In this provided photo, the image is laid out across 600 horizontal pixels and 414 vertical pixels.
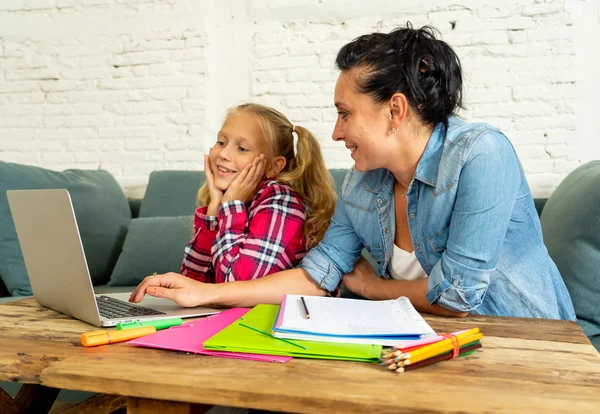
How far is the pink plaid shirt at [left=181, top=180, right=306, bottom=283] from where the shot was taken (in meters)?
1.58

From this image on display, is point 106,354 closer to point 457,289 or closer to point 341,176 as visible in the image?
point 457,289

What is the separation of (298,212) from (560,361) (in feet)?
2.86

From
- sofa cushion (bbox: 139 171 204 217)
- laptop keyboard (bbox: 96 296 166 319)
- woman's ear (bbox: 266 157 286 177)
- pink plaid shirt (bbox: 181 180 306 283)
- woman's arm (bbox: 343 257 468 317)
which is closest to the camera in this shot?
laptop keyboard (bbox: 96 296 166 319)

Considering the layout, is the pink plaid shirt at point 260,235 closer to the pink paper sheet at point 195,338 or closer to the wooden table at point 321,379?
the pink paper sheet at point 195,338

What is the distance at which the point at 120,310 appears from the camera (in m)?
1.25

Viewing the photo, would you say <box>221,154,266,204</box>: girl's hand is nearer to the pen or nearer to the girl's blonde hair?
the girl's blonde hair

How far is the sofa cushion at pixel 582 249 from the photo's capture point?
1.79 metres

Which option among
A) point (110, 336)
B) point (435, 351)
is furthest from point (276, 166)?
point (435, 351)

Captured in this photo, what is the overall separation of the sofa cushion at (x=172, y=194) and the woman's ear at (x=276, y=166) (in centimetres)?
99

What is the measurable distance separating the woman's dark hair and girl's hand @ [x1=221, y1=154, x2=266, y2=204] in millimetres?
442

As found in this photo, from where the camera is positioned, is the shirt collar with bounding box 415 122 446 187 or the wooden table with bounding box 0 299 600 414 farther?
the shirt collar with bounding box 415 122 446 187

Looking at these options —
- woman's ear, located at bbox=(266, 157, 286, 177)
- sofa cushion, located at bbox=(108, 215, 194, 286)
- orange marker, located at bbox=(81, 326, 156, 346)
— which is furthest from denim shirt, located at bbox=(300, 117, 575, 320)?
sofa cushion, located at bbox=(108, 215, 194, 286)

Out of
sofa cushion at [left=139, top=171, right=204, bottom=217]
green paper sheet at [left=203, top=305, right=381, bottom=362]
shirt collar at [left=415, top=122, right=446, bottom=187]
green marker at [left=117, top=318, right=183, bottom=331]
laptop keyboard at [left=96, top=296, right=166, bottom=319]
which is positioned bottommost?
sofa cushion at [left=139, top=171, right=204, bottom=217]

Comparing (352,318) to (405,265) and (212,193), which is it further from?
(212,193)
